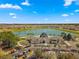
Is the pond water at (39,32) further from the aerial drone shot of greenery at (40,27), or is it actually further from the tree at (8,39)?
the tree at (8,39)

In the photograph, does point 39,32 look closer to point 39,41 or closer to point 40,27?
point 40,27

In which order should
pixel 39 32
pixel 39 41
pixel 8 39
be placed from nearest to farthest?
pixel 39 41 < pixel 8 39 < pixel 39 32

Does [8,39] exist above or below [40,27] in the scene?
Result: below

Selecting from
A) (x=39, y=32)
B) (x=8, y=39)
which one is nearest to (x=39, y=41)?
(x=39, y=32)

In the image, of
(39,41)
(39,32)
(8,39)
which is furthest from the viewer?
(39,32)

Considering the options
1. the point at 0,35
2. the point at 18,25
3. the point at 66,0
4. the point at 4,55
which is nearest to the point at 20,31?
the point at 18,25

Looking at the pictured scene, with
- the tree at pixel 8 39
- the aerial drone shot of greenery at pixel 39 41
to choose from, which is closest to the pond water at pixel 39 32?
the aerial drone shot of greenery at pixel 39 41

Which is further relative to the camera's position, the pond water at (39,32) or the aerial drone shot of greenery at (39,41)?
the pond water at (39,32)

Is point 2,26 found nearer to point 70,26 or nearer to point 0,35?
point 0,35

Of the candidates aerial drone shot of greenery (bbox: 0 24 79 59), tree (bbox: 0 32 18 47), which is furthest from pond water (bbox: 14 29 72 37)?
tree (bbox: 0 32 18 47)
